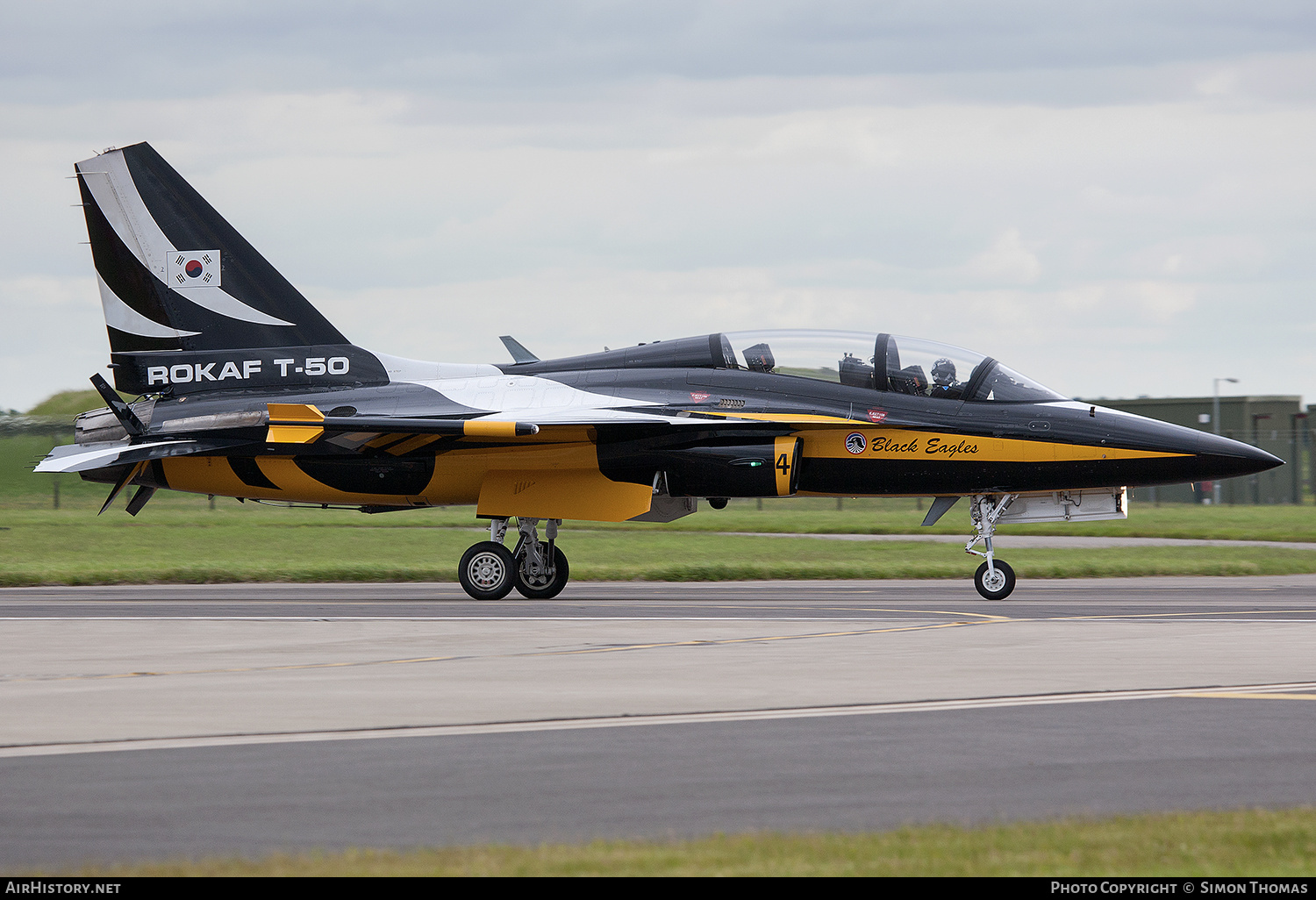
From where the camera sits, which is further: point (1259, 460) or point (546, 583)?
point (546, 583)

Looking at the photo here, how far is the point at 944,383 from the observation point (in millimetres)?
17688

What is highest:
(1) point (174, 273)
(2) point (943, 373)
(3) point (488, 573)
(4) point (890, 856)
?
(1) point (174, 273)

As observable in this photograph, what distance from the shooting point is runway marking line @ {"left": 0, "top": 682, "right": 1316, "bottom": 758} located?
743 centimetres

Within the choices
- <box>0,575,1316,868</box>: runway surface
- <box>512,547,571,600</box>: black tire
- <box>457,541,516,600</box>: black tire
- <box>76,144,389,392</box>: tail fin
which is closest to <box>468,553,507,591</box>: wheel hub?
<box>457,541,516,600</box>: black tire

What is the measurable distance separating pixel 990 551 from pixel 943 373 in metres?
2.28

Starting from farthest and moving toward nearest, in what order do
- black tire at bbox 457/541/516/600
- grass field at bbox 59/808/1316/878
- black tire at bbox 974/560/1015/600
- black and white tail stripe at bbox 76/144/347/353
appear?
black and white tail stripe at bbox 76/144/347/353, black tire at bbox 457/541/516/600, black tire at bbox 974/560/1015/600, grass field at bbox 59/808/1316/878

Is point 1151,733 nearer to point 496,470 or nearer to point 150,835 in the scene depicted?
point 150,835

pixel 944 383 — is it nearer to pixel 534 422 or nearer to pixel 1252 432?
pixel 534 422

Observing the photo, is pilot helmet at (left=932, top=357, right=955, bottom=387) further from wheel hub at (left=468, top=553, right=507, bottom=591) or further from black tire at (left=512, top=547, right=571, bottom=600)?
wheel hub at (left=468, top=553, right=507, bottom=591)

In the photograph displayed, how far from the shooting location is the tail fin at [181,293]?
19.4 metres

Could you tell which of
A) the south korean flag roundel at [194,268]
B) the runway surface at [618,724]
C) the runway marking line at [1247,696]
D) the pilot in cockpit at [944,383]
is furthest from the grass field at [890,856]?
the south korean flag roundel at [194,268]

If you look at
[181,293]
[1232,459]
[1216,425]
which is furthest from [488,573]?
[1216,425]

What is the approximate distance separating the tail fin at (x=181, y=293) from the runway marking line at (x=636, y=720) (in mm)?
11939

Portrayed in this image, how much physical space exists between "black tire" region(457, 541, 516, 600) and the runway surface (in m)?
2.94
